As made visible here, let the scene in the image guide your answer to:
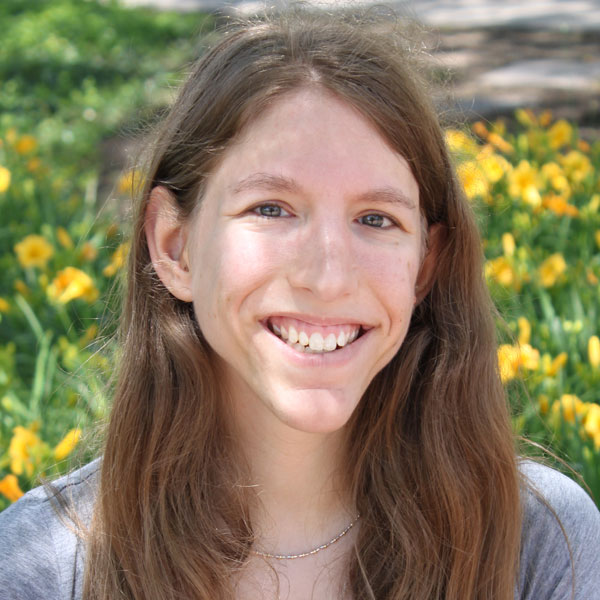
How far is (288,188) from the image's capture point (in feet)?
5.15

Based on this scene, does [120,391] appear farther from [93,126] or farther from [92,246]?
[93,126]

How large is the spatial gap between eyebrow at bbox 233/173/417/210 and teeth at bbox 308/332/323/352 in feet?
0.78

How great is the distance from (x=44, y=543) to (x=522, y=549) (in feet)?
2.86

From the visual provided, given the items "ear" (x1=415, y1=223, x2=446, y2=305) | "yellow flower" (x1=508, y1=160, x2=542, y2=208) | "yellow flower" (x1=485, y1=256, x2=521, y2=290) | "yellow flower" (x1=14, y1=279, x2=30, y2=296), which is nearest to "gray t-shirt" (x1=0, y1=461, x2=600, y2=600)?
"ear" (x1=415, y1=223, x2=446, y2=305)

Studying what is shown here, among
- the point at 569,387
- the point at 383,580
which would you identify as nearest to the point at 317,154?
the point at 383,580

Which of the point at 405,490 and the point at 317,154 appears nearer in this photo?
the point at 317,154

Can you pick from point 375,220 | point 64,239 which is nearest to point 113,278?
point 64,239

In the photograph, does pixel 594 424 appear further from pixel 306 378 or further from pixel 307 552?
pixel 306 378

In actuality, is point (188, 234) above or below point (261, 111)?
below

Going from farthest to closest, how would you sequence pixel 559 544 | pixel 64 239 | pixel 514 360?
pixel 64 239
pixel 514 360
pixel 559 544

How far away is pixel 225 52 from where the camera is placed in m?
1.72

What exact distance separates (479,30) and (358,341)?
765 centimetres

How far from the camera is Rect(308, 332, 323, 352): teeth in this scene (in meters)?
1.55

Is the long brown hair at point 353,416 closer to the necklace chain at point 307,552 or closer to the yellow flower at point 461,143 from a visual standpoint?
the necklace chain at point 307,552
